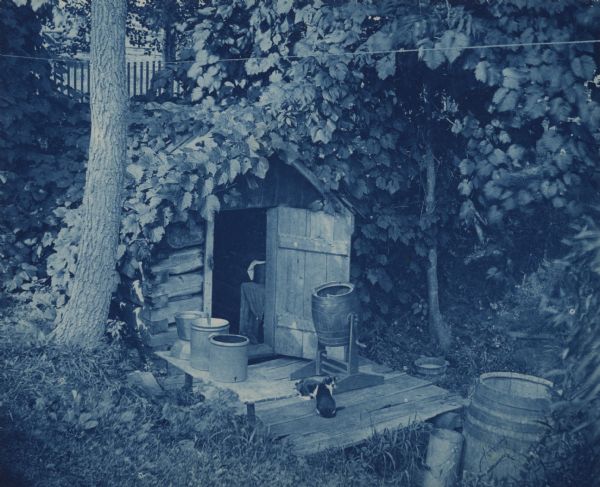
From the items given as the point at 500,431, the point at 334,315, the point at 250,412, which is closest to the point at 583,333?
the point at 500,431

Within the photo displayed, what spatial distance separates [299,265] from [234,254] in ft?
9.33

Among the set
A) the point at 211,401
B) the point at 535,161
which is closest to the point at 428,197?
the point at 535,161

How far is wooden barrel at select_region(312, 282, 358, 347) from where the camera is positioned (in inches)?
282

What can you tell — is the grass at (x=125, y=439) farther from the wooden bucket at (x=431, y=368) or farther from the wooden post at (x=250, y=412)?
the wooden bucket at (x=431, y=368)

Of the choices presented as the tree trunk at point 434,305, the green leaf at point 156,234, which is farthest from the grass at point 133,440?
the tree trunk at point 434,305

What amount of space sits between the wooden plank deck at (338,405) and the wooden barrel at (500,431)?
74 cm

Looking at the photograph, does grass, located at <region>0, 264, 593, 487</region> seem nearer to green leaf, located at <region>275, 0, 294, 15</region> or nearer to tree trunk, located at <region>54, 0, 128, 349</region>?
tree trunk, located at <region>54, 0, 128, 349</region>

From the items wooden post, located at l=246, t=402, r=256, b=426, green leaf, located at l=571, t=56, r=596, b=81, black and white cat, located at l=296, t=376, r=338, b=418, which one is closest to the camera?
wooden post, located at l=246, t=402, r=256, b=426

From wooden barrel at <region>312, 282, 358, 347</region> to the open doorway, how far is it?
122 inches

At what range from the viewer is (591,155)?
720cm

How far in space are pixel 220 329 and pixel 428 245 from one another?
343 cm

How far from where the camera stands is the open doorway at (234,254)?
10.5 metres

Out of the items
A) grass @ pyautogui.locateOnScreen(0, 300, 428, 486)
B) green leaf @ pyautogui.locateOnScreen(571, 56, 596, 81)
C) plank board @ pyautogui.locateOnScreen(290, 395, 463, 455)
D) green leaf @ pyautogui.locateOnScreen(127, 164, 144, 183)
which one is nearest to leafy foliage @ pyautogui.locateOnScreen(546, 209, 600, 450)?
grass @ pyautogui.locateOnScreen(0, 300, 428, 486)

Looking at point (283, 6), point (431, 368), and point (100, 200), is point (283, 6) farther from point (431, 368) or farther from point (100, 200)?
point (431, 368)
